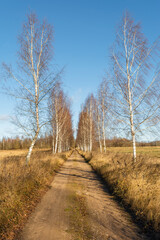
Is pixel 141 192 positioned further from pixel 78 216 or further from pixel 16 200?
pixel 16 200

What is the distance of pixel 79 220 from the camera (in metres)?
3.85

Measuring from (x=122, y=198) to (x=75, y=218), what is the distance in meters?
2.25

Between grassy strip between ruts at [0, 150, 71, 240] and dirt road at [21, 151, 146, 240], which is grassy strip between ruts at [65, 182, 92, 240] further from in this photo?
grassy strip between ruts at [0, 150, 71, 240]

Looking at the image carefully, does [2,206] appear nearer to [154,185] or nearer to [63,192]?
[63,192]

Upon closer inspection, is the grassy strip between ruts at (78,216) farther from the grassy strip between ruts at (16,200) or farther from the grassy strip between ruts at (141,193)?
the grassy strip between ruts at (141,193)

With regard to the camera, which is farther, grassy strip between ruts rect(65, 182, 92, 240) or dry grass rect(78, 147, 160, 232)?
dry grass rect(78, 147, 160, 232)

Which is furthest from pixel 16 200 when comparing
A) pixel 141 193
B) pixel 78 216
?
pixel 141 193

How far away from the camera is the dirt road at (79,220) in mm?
3221

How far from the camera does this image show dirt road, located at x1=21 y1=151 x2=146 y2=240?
3.22 meters

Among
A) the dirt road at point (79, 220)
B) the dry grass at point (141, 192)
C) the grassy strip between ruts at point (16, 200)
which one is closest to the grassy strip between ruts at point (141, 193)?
the dry grass at point (141, 192)

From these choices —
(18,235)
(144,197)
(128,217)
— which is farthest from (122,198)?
(18,235)

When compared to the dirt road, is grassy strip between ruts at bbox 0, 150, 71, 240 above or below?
above

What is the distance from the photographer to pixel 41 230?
3387mm

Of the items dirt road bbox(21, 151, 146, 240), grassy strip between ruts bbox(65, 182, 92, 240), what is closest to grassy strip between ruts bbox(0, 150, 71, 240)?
dirt road bbox(21, 151, 146, 240)
